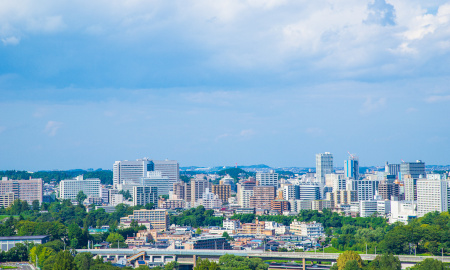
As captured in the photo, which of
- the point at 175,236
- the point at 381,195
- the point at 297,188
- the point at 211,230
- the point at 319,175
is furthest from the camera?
the point at 319,175

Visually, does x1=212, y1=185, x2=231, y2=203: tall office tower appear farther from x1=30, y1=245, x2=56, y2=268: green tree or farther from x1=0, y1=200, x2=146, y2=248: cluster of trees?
x1=30, y1=245, x2=56, y2=268: green tree

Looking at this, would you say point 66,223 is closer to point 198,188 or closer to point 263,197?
point 263,197

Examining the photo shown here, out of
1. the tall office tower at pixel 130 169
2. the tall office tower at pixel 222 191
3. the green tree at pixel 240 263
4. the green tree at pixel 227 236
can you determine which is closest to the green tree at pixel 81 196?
the tall office tower at pixel 130 169

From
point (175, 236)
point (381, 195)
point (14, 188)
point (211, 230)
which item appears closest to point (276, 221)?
point (211, 230)

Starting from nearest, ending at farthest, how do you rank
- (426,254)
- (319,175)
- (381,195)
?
(426,254), (381,195), (319,175)

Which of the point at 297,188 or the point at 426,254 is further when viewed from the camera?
the point at 297,188

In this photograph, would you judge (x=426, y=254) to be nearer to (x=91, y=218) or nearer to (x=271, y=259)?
(x=271, y=259)

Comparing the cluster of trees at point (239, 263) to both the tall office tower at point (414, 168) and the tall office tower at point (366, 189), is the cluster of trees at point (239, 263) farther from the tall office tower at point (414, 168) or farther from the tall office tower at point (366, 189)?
the tall office tower at point (414, 168)
